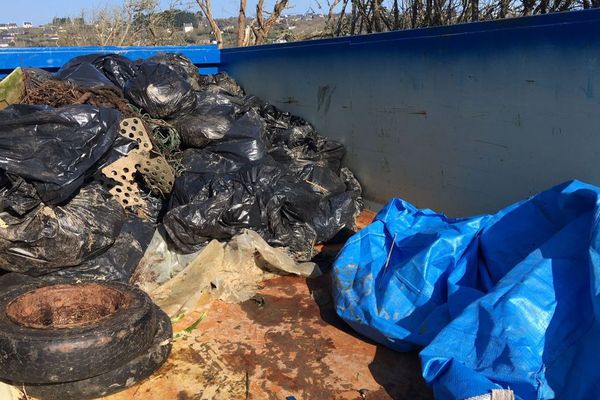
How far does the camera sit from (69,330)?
2.82 m

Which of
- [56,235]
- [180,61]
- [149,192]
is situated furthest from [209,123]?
[180,61]

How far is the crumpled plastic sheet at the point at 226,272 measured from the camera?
393 centimetres

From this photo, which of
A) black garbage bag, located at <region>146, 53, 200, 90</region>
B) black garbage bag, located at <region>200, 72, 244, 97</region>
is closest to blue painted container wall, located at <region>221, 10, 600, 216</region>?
black garbage bag, located at <region>200, 72, 244, 97</region>

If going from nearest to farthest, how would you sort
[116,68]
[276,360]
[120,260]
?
[276,360]
[120,260]
[116,68]

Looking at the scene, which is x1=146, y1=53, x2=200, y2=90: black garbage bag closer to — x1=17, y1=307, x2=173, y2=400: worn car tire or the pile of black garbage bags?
the pile of black garbage bags

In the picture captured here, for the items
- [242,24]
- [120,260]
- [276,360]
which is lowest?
[276,360]

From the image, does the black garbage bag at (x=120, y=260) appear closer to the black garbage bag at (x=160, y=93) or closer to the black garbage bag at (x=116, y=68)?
the black garbage bag at (x=160, y=93)

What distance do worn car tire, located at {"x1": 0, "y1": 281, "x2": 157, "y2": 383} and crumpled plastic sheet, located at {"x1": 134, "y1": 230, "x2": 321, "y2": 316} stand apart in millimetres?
569

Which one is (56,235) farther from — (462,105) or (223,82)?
(223,82)

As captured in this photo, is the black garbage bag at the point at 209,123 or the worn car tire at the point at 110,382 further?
the black garbage bag at the point at 209,123

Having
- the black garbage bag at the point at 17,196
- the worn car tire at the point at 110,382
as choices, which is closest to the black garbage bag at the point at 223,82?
the black garbage bag at the point at 17,196

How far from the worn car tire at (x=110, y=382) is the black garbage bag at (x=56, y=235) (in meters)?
0.97

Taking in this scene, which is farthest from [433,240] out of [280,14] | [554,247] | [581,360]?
[280,14]

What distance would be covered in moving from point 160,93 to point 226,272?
5.98 ft
